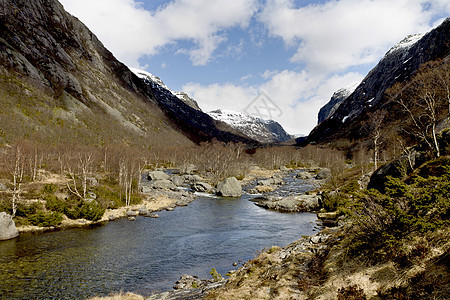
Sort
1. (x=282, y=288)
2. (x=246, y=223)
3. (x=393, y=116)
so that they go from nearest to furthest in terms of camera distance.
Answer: (x=282, y=288) < (x=246, y=223) < (x=393, y=116)

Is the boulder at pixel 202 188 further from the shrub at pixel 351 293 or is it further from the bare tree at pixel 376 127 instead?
the shrub at pixel 351 293

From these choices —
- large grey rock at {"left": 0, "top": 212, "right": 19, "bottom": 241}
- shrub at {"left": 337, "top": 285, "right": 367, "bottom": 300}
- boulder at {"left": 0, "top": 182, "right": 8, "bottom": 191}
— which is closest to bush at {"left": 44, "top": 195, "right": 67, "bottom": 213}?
boulder at {"left": 0, "top": 182, "right": 8, "bottom": 191}

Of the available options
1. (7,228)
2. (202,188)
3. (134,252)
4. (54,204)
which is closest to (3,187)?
(54,204)

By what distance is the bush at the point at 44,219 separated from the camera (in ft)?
117

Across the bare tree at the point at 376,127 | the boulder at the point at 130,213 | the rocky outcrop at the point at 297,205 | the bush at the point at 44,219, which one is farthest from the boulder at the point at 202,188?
the bare tree at the point at 376,127

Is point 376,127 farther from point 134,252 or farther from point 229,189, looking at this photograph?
point 134,252

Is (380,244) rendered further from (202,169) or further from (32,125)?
(32,125)

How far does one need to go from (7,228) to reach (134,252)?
1640cm

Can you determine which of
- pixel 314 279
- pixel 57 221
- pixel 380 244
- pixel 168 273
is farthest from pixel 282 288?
pixel 57 221

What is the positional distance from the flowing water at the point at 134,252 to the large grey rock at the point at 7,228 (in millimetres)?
1029

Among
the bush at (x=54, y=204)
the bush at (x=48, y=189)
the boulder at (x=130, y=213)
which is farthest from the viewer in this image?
the boulder at (x=130, y=213)

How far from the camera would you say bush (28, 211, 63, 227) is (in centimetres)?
3559

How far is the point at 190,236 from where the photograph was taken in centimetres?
3559

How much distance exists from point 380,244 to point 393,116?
564 feet
